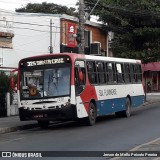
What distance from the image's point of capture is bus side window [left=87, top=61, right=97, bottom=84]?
18688mm

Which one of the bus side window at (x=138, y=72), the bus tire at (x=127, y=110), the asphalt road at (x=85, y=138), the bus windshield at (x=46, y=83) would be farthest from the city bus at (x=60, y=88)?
the bus side window at (x=138, y=72)

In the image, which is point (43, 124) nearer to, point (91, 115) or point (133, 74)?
point (91, 115)

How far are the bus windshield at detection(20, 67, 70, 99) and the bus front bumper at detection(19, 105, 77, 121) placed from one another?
53 centimetres

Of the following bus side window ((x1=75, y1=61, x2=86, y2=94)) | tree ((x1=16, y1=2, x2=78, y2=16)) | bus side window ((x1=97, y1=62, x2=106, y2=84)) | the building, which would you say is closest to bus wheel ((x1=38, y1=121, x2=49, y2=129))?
bus side window ((x1=75, y1=61, x2=86, y2=94))

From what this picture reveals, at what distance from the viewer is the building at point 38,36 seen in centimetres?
3494

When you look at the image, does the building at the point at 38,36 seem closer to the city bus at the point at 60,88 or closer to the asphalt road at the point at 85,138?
the city bus at the point at 60,88

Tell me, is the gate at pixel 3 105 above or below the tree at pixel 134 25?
below

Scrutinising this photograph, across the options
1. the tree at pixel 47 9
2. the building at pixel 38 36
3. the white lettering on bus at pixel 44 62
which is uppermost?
the tree at pixel 47 9

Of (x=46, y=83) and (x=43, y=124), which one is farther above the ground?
(x=46, y=83)

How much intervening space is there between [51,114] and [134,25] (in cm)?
2358

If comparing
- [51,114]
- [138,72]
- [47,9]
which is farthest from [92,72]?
[47,9]

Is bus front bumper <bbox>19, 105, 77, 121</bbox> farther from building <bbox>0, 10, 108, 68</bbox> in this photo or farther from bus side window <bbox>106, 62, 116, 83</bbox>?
building <bbox>0, 10, 108, 68</bbox>

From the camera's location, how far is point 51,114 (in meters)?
17.2

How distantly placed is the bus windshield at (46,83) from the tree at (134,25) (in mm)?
19358
